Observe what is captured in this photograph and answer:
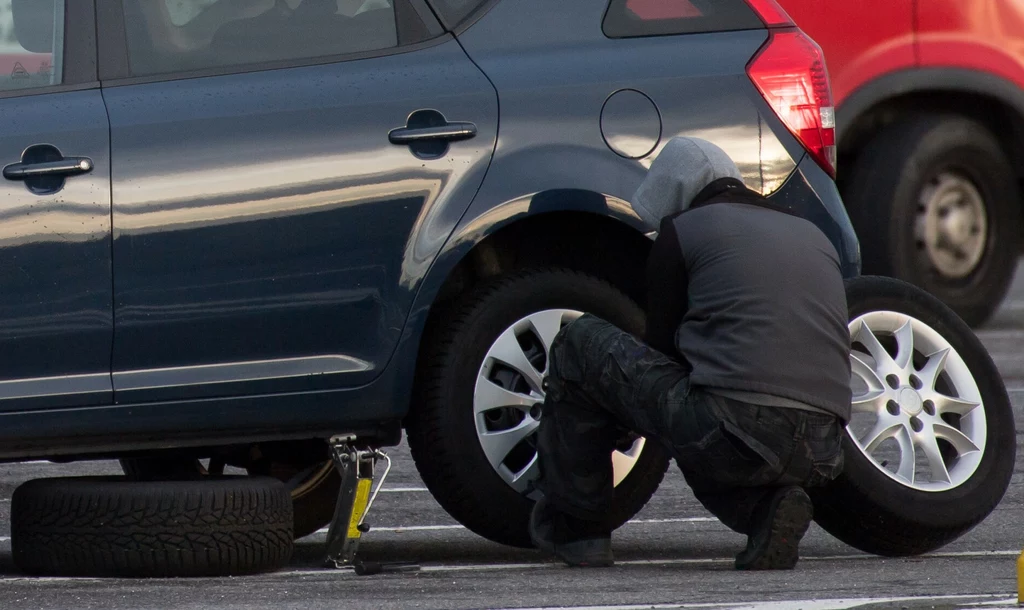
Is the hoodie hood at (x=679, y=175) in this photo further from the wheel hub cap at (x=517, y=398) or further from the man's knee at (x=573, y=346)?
the wheel hub cap at (x=517, y=398)

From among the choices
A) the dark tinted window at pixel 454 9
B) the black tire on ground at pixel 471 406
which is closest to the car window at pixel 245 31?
the dark tinted window at pixel 454 9

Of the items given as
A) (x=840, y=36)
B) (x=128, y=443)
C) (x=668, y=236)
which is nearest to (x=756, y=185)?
(x=668, y=236)

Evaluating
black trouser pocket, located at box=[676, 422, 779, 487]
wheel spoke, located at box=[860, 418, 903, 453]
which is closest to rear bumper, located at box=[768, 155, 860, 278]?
wheel spoke, located at box=[860, 418, 903, 453]

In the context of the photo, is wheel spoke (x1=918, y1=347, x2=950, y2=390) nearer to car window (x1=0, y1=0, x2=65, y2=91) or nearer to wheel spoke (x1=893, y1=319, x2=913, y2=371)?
wheel spoke (x1=893, y1=319, x2=913, y2=371)

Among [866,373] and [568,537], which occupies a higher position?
[866,373]

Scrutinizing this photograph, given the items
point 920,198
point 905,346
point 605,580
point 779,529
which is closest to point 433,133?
point 605,580

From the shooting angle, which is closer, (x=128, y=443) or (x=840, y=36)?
(x=128, y=443)

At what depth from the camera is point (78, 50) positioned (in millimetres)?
4672

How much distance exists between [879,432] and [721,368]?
0.69 metres

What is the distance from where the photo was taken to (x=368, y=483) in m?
4.82

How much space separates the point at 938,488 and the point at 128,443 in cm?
216

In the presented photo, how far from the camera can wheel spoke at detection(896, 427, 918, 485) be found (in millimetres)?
4977

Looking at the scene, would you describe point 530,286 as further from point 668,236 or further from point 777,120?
point 777,120

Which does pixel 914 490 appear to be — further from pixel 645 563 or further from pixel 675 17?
pixel 675 17
